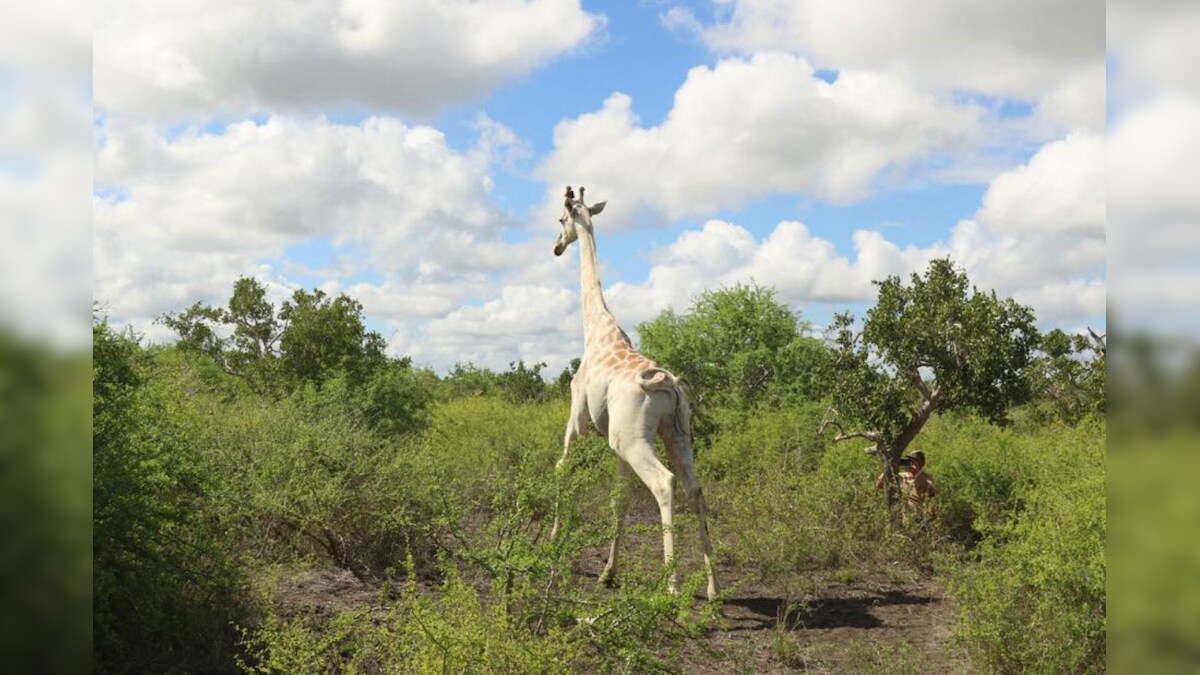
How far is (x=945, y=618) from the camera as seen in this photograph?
731 centimetres

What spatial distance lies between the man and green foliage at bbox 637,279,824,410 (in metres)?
5.08

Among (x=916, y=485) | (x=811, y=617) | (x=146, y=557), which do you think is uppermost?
(x=146, y=557)

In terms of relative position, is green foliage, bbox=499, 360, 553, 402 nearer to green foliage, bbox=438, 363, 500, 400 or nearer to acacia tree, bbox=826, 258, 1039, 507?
green foliage, bbox=438, 363, 500, 400

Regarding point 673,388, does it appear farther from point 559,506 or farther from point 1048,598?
point 1048,598

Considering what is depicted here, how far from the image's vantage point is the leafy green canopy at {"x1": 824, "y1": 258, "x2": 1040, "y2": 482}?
920 cm

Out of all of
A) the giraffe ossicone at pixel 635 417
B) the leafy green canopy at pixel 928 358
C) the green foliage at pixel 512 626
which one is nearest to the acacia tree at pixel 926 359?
the leafy green canopy at pixel 928 358

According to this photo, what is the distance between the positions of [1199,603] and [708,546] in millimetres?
6322

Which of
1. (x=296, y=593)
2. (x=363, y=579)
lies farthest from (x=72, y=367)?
(x=363, y=579)

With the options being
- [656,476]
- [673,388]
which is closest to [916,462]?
[673,388]

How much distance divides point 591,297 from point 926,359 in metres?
3.51

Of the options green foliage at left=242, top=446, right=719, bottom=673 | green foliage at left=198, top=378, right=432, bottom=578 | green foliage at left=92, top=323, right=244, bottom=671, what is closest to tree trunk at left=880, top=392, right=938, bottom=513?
green foliage at left=242, top=446, right=719, bottom=673

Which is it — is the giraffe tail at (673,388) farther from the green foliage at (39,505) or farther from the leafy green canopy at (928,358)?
the green foliage at (39,505)

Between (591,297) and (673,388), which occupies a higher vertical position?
(591,297)

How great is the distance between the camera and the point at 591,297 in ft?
30.3
